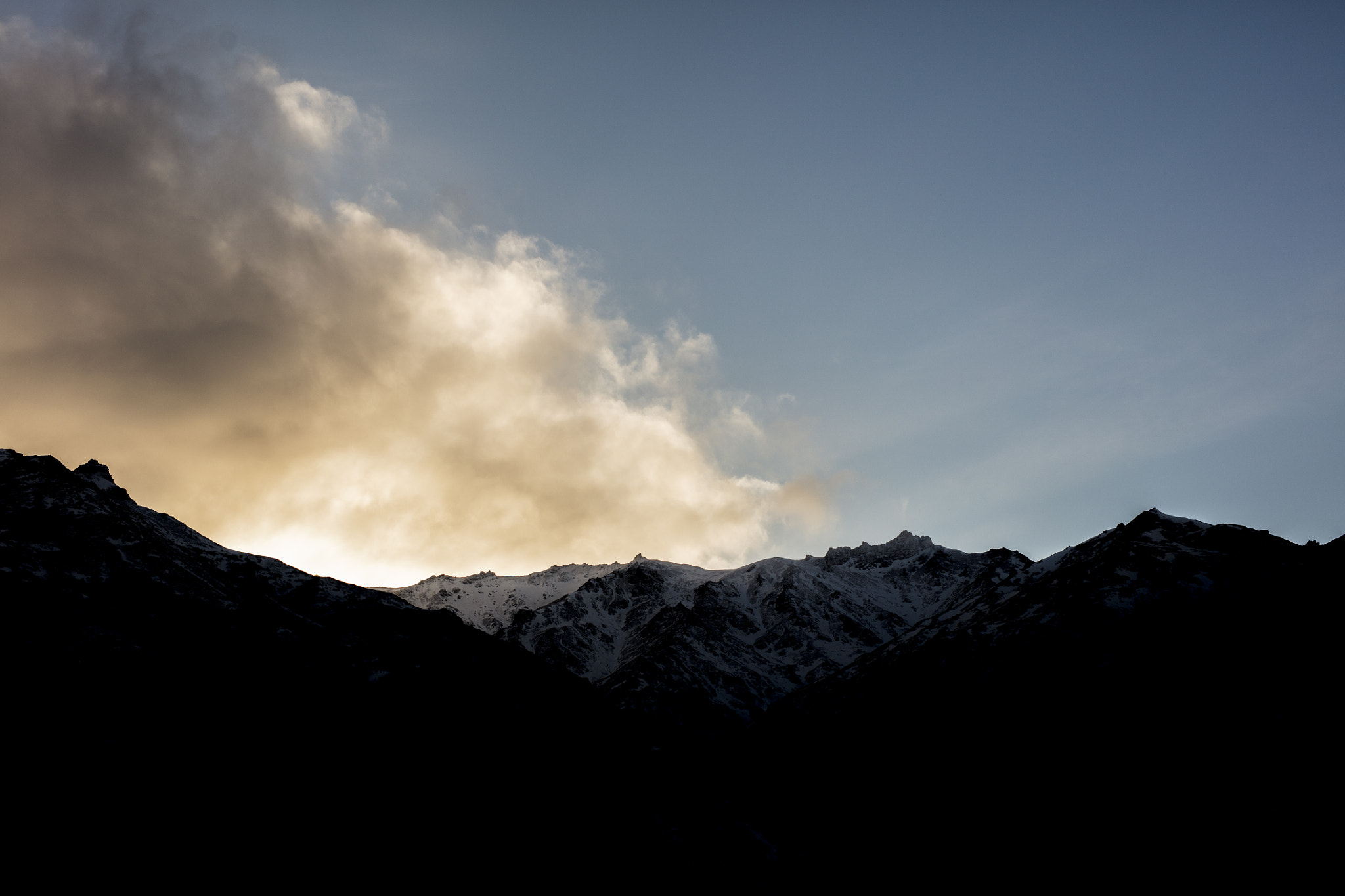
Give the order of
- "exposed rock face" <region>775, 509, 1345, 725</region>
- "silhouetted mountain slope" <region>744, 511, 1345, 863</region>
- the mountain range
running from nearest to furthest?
the mountain range, "silhouetted mountain slope" <region>744, 511, 1345, 863</region>, "exposed rock face" <region>775, 509, 1345, 725</region>

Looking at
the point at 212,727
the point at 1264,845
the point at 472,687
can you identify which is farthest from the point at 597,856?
the point at 1264,845

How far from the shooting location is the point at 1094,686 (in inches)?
6009

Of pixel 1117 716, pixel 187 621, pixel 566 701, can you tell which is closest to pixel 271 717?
pixel 187 621

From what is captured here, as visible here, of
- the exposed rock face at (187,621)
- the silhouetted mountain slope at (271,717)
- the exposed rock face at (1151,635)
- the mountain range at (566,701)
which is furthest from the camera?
the exposed rock face at (1151,635)

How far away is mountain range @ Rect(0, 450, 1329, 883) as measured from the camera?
113125 mm

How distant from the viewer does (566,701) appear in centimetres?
18000

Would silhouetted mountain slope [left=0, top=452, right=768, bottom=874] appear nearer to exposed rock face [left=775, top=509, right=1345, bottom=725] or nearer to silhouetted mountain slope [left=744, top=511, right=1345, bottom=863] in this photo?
silhouetted mountain slope [left=744, top=511, right=1345, bottom=863]

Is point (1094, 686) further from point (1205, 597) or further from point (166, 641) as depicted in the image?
point (166, 641)

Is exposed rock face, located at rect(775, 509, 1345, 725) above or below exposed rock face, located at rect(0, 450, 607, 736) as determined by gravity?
below

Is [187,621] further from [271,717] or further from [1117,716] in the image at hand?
[1117,716]

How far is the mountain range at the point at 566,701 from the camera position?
113 meters

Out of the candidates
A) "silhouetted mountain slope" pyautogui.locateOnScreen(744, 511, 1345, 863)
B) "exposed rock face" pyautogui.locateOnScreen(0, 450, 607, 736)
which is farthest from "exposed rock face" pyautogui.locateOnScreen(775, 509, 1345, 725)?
→ "exposed rock face" pyautogui.locateOnScreen(0, 450, 607, 736)

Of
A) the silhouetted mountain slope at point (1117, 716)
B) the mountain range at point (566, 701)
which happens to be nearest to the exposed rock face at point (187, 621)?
the mountain range at point (566, 701)

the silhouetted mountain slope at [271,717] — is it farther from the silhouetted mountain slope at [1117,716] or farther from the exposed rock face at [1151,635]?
the exposed rock face at [1151,635]
